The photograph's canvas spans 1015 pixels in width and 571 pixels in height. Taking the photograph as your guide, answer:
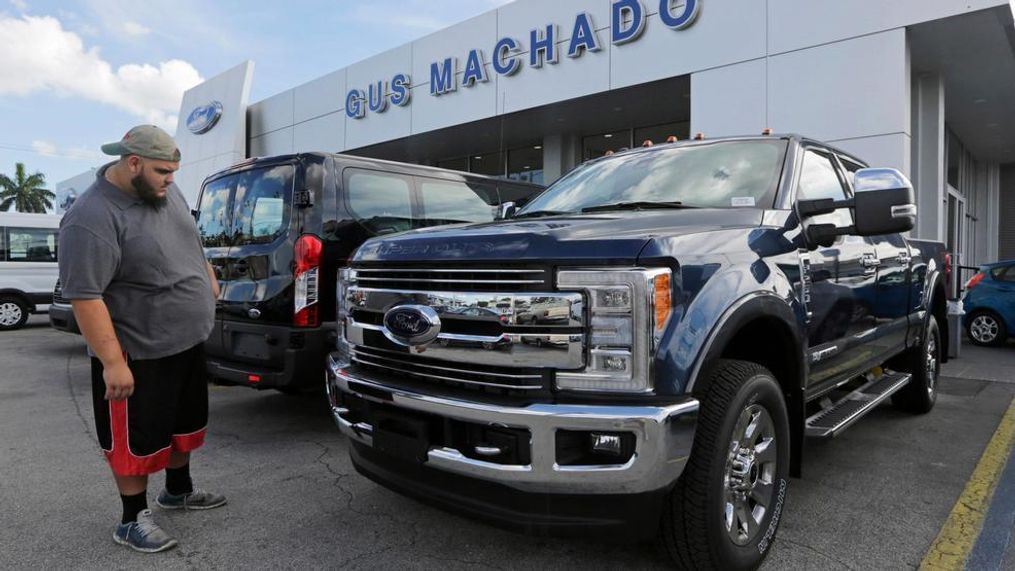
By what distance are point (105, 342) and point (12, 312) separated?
11741 millimetres

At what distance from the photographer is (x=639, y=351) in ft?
6.89

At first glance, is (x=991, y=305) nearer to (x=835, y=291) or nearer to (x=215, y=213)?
(x=835, y=291)

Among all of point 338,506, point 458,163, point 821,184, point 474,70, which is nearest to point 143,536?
point 338,506

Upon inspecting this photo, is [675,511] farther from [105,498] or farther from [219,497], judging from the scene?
[105,498]

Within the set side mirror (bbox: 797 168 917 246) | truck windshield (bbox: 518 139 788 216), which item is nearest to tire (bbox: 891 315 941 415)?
side mirror (bbox: 797 168 917 246)

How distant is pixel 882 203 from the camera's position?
9.62ft

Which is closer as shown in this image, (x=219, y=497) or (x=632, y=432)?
(x=632, y=432)

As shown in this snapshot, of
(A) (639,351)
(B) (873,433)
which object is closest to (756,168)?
(A) (639,351)

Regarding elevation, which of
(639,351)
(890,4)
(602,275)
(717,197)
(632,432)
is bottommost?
(632,432)

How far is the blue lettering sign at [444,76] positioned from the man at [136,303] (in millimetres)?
13358

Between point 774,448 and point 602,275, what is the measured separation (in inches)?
46.3

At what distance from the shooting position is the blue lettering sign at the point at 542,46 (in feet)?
43.8

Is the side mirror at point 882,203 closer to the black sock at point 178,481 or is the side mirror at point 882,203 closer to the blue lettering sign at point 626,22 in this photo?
the black sock at point 178,481

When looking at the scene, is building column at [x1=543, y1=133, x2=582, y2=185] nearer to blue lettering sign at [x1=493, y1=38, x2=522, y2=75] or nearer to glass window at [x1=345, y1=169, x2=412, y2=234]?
blue lettering sign at [x1=493, y1=38, x2=522, y2=75]
